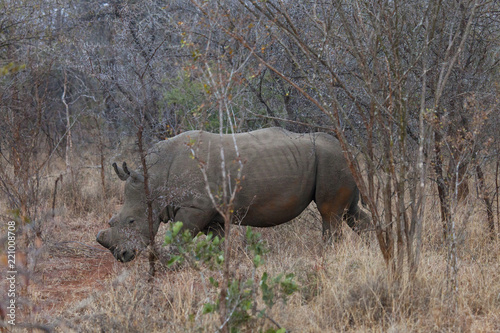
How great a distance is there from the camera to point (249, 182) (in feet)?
21.9

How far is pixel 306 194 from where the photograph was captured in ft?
22.4

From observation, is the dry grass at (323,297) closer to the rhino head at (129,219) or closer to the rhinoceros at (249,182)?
the rhino head at (129,219)

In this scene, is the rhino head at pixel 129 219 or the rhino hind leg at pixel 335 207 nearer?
the rhino head at pixel 129 219

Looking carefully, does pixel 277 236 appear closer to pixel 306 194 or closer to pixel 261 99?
pixel 306 194

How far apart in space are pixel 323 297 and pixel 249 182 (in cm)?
218

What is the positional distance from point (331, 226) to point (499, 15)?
313 centimetres

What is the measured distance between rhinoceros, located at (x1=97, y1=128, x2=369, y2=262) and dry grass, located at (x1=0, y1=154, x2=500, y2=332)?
424mm

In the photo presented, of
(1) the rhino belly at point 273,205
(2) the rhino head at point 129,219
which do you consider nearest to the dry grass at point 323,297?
(2) the rhino head at point 129,219

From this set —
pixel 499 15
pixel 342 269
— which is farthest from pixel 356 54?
pixel 499 15

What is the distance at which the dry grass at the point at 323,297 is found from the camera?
438 centimetres

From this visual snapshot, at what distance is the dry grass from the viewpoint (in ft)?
14.4

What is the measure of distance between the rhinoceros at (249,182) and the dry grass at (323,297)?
1.39 feet

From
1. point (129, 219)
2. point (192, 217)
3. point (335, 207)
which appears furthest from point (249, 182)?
point (129, 219)

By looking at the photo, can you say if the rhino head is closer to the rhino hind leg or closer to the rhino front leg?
the rhino front leg
